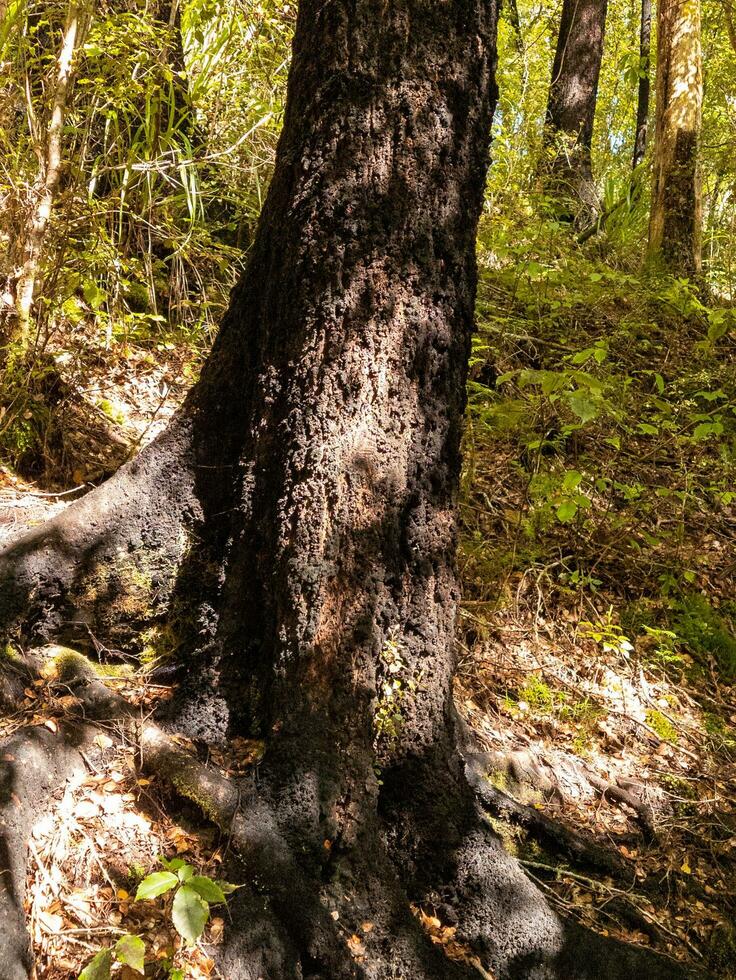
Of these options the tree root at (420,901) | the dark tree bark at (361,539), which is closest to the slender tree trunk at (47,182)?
the dark tree bark at (361,539)

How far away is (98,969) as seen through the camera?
1.56m

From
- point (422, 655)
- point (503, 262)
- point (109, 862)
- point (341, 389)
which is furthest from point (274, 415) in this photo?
point (503, 262)

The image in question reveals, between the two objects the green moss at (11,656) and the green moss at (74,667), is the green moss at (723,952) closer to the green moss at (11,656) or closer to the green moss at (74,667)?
the green moss at (74,667)

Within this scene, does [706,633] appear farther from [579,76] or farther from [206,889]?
[579,76]

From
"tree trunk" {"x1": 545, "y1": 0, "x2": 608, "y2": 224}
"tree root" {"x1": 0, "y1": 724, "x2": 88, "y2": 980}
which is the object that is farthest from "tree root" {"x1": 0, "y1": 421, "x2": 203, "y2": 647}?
"tree trunk" {"x1": 545, "y1": 0, "x2": 608, "y2": 224}

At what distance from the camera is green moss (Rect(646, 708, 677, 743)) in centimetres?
362

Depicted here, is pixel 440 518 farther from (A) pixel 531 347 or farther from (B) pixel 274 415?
(A) pixel 531 347

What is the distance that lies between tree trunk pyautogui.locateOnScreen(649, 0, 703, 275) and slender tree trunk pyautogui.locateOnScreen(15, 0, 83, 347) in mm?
4945

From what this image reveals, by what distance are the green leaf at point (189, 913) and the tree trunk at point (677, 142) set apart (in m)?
6.38

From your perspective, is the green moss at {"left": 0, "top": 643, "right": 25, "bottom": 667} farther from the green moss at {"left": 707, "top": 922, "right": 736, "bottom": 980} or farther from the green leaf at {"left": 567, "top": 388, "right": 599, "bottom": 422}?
the green moss at {"left": 707, "top": 922, "right": 736, "bottom": 980}

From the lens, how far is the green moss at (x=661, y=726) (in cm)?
362

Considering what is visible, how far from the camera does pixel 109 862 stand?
6.20 feet

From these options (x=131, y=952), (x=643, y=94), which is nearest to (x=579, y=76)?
(x=643, y=94)

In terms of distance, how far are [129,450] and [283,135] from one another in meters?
2.17
